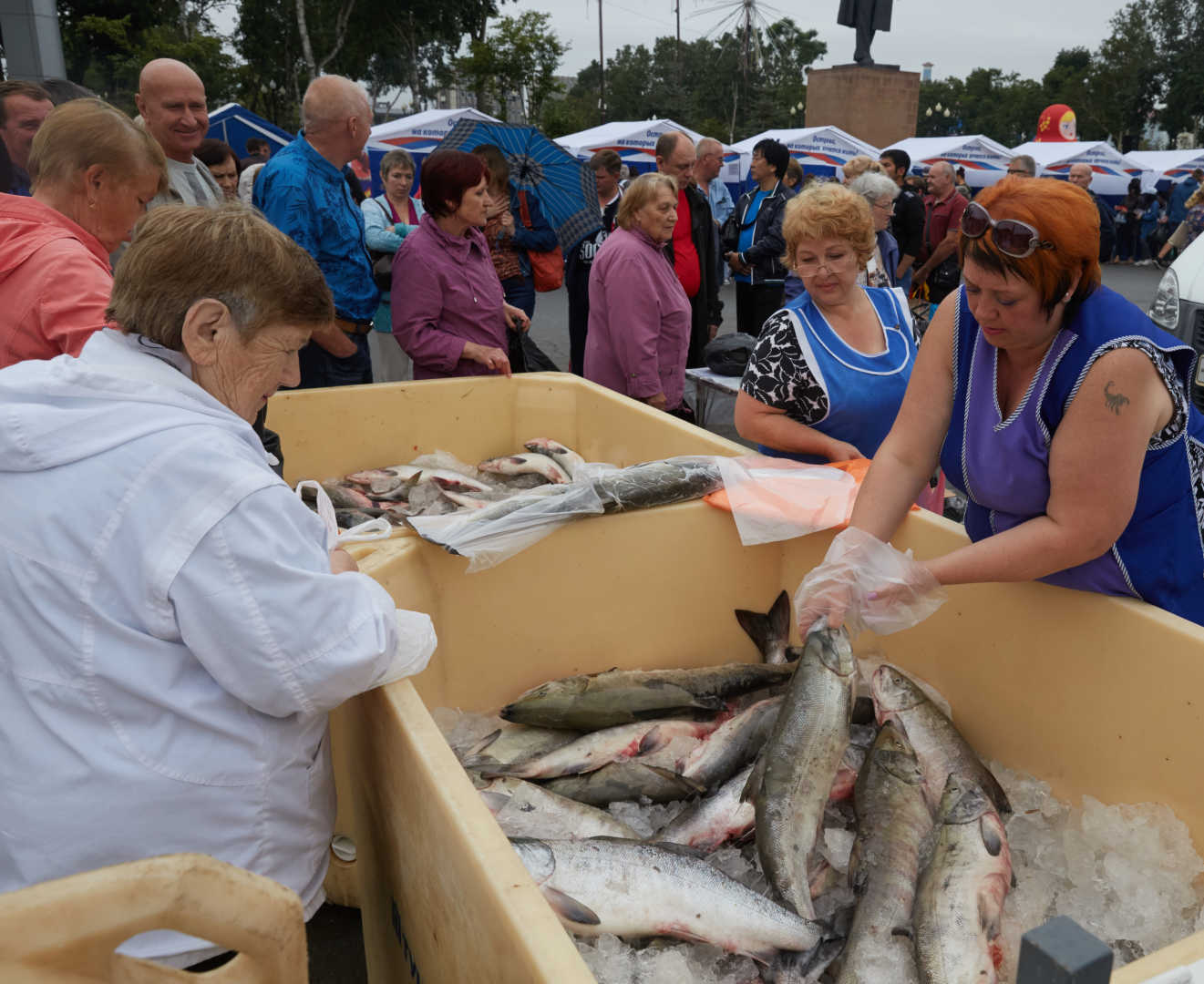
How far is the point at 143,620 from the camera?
1.39 m

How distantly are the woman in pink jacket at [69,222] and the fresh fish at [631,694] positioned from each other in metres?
1.55

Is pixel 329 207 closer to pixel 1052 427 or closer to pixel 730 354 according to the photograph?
pixel 730 354

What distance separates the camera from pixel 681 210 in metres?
7.56

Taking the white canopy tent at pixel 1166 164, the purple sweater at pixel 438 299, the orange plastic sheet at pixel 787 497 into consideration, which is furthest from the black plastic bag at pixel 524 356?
the white canopy tent at pixel 1166 164

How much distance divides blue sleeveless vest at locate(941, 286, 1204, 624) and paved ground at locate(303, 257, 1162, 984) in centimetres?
217

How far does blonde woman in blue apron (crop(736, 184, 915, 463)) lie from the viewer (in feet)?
10.1

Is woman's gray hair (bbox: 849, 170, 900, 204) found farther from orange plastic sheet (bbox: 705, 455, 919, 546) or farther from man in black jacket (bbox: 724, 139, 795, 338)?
orange plastic sheet (bbox: 705, 455, 919, 546)

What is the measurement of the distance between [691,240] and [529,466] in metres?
4.35

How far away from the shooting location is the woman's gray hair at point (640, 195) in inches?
197

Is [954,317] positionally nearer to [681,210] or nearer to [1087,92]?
[681,210]

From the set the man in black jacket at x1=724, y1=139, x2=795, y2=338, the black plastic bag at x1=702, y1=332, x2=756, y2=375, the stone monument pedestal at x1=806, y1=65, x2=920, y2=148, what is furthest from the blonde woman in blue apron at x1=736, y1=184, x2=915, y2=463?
the stone monument pedestal at x1=806, y1=65, x2=920, y2=148

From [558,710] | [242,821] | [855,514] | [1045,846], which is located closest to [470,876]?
[242,821]

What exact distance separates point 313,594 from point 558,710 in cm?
105

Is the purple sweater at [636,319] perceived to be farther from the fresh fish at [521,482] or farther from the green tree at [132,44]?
the green tree at [132,44]
